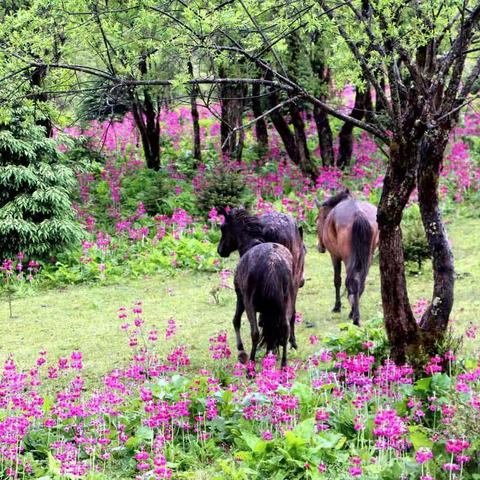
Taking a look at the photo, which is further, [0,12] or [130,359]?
[0,12]

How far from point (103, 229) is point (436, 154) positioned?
11.7 m

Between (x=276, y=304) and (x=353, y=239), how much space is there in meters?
2.81

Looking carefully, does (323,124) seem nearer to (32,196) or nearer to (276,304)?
(32,196)

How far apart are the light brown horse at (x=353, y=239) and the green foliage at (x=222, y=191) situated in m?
6.52

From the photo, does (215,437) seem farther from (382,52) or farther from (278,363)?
(382,52)

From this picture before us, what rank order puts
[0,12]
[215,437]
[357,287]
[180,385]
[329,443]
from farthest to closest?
[0,12] → [357,287] → [180,385] → [215,437] → [329,443]

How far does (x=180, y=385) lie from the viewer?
6.82 meters

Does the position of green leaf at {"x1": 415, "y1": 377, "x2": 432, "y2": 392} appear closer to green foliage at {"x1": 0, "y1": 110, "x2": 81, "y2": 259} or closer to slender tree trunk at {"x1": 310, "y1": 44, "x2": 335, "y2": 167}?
green foliage at {"x1": 0, "y1": 110, "x2": 81, "y2": 259}

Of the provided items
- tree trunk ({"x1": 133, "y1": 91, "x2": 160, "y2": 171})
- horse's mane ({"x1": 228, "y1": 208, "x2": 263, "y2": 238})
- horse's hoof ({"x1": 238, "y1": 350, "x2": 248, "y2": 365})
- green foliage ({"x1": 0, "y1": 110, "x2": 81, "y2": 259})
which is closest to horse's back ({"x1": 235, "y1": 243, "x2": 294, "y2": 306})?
horse's hoof ({"x1": 238, "y1": 350, "x2": 248, "y2": 365})

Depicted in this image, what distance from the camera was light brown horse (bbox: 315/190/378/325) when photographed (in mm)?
10547

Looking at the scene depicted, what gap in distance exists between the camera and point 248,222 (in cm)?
992

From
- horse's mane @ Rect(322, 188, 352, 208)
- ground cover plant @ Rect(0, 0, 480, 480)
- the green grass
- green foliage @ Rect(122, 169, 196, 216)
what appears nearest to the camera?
ground cover plant @ Rect(0, 0, 480, 480)

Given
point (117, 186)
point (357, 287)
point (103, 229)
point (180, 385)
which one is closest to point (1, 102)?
point (180, 385)

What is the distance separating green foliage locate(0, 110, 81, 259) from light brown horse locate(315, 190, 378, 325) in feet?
Answer: 21.1
